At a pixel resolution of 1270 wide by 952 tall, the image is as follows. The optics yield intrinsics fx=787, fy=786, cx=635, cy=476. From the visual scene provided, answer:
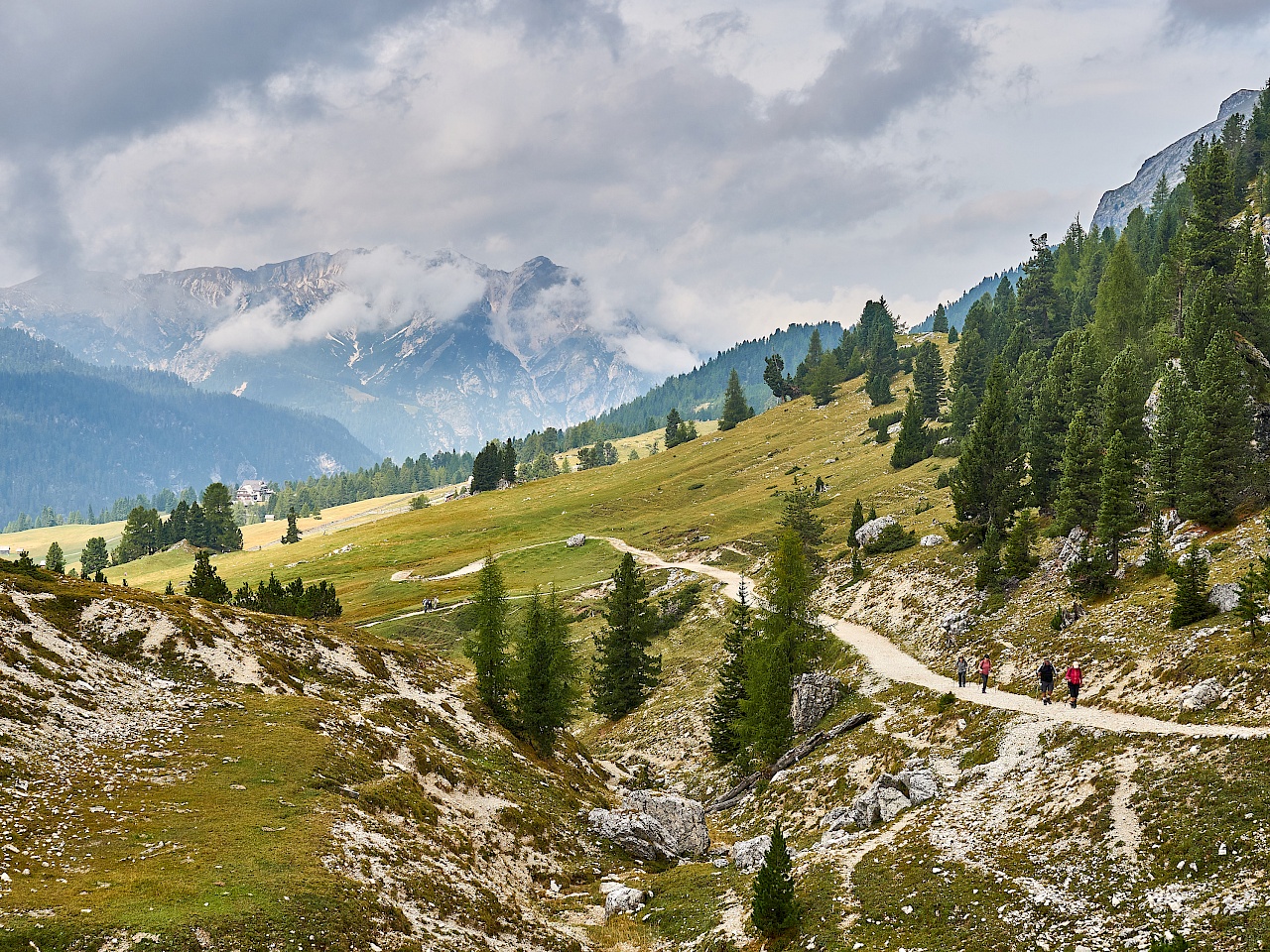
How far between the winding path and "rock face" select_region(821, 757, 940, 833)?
697cm

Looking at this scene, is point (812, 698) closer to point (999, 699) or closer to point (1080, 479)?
point (999, 699)

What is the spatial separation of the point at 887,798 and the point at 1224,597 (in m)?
21.1

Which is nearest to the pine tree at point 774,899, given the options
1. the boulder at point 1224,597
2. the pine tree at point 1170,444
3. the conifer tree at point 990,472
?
the boulder at point 1224,597

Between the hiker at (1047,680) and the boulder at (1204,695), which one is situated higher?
the boulder at (1204,695)

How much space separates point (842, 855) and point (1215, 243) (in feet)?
294

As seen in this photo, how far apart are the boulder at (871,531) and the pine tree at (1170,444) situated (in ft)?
104

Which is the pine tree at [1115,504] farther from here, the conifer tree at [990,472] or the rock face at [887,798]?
the rock face at [887,798]

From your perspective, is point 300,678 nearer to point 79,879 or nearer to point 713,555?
point 79,879

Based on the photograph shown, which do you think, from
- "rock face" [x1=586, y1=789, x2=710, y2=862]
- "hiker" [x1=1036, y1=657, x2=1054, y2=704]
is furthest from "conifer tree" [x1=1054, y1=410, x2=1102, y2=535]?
"rock face" [x1=586, y1=789, x2=710, y2=862]

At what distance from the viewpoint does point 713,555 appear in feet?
400

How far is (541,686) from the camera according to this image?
57156mm

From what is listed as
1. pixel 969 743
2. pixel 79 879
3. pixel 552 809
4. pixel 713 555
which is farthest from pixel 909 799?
pixel 713 555

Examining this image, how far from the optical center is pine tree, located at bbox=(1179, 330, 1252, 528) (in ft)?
183

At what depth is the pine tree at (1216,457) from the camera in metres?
55.7
